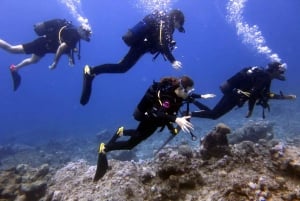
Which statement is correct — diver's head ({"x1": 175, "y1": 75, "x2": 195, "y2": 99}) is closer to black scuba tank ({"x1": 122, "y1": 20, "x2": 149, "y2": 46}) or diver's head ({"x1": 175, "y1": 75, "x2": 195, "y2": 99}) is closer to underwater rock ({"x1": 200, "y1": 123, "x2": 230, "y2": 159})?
underwater rock ({"x1": 200, "y1": 123, "x2": 230, "y2": 159})

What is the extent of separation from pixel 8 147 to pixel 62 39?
17288 mm

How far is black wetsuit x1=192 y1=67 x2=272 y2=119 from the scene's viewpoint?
9094 millimetres

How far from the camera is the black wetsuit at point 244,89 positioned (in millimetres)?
9094

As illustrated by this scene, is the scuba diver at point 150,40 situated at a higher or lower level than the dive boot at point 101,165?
higher

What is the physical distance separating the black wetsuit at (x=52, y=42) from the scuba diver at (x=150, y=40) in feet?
5.99

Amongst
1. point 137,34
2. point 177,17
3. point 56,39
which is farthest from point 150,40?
point 56,39

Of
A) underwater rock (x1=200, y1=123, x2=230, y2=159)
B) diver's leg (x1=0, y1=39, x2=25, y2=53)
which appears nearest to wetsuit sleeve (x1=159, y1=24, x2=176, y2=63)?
underwater rock (x1=200, y1=123, x2=230, y2=159)

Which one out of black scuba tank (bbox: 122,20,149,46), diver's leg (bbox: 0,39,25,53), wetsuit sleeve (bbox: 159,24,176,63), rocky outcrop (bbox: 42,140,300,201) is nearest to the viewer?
rocky outcrop (bbox: 42,140,300,201)

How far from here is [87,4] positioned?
92.4m

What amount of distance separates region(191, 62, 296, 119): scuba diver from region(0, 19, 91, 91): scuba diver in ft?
13.9

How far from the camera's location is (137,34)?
345 inches

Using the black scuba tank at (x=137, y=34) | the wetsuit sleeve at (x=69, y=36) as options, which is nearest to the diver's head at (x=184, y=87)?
the black scuba tank at (x=137, y=34)

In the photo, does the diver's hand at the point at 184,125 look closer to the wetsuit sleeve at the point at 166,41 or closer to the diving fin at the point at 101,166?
the diving fin at the point at 101,166

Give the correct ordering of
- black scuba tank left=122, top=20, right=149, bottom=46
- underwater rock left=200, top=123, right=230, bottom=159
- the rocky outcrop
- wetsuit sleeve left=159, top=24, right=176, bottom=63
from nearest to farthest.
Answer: the rocky outcrop → underwater rock left=200, top=123, right=230, bottom=159 → wetsuit sleeve left=159, top=24, right=176, bottom=63 → black scuba tank left=122, top=20, right=149, bottom=46
